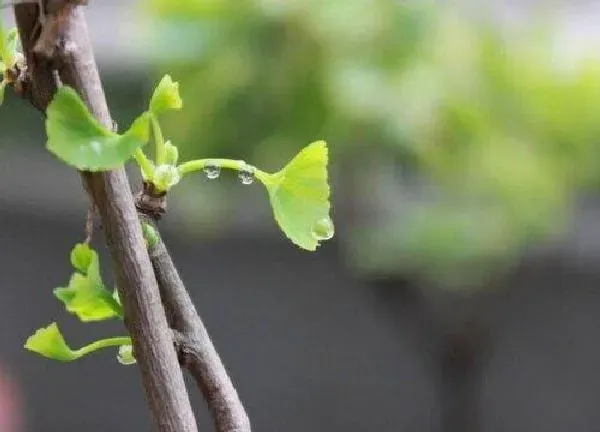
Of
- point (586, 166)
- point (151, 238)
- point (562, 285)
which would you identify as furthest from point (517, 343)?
point (151, 238)

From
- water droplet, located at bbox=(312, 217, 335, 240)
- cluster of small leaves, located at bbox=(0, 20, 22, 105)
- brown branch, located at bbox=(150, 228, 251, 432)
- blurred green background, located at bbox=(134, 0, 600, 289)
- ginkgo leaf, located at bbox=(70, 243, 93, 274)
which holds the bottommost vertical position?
brown branch, located at bbox=(150, 228, 251, 432)

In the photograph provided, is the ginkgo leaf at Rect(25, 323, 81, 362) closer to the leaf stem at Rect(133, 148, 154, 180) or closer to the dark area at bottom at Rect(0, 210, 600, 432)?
the leaf stem at Rect(133, 148, 154, 180)

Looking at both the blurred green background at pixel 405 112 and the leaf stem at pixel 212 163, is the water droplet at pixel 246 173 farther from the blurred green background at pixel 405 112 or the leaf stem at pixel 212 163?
the blurred green background at pixel 405 112

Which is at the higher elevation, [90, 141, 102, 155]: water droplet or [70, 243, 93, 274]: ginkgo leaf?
[70, 243, 93, 274]: ginkgo leaf

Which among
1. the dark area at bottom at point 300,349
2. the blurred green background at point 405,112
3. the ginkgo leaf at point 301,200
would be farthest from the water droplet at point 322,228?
the dark area at bottom at point 300,349

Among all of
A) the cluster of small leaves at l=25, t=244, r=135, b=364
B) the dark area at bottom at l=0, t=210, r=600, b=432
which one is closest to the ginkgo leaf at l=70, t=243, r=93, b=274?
the cluster of small leaves at l=25, t=244, r=135, b=364

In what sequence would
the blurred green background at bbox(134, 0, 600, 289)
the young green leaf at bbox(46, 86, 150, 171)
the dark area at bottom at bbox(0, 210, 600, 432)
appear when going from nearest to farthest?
the young green leaf at bbox(46, 86, 150, 171)
the blurred green background at bbox(134, 0, 600, 289)
the dark area at bottom at bbox(0, 210, 600, 432)

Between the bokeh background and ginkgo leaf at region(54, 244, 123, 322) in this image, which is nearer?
ginkgo leaf at region(54, 244, 123, 322)
